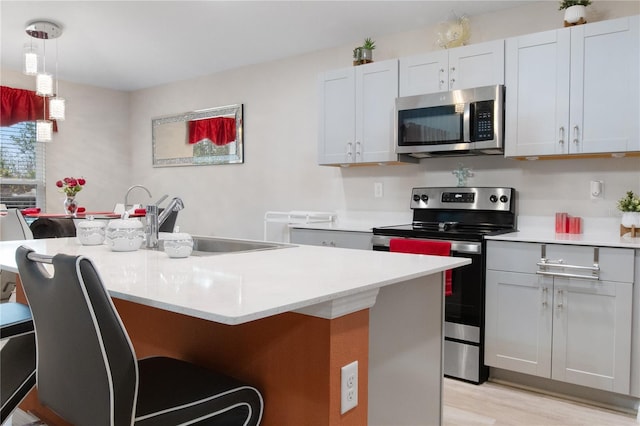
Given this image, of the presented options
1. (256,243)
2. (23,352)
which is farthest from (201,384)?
(256,243)

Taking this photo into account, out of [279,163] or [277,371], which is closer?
[277,371]

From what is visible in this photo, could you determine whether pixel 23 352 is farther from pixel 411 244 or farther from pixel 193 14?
pixel 193 14

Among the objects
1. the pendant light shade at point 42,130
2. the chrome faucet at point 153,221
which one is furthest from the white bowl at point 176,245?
the pendant light shade at point 42,130

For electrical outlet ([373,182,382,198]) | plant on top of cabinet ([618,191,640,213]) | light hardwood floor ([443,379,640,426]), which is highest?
electrical outlet ([373,182,382,198])

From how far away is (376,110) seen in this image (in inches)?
139

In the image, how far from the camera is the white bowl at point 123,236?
6.41ft

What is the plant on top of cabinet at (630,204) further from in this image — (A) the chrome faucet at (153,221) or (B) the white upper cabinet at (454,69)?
(A) the chrome faucet at (153,221)

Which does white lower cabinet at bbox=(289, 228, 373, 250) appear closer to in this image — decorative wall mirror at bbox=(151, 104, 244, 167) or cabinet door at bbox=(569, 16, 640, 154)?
cabinet door at bbox=(569, 16, 640, 154)

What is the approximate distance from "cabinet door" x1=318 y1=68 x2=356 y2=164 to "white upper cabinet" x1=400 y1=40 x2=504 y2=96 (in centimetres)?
45

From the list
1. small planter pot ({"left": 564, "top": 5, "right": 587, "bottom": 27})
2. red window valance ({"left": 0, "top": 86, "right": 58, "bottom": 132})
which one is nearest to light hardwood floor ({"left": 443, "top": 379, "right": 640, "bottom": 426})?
small planter pot ({"left": 564, "top": 5, "right": 587, "bottom": 27})

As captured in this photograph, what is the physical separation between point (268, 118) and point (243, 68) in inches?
25.6

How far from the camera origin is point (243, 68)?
4.90 m

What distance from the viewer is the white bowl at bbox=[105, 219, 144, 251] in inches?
76.9

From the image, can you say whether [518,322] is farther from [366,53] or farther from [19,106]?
[19,106]
